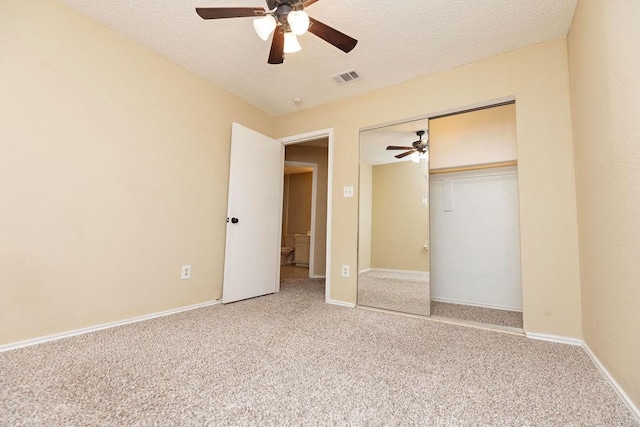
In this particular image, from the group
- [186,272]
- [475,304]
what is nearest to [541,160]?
[475,304]

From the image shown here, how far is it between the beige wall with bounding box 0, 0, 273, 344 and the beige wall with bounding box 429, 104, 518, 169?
2.49 m

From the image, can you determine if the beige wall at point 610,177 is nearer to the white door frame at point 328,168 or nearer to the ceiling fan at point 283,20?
the ceiling fan at point 283,20

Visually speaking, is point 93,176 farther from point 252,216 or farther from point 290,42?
point 290,42

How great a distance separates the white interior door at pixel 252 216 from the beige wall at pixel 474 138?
184cm

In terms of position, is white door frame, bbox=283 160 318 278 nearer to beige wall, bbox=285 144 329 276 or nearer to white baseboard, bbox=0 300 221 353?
beige wall, bbox=285 144 329 276

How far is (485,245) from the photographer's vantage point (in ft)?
9.45

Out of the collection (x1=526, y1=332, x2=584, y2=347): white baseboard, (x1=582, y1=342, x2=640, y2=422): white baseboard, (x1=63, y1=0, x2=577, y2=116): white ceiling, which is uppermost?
(x1=63, y1=0, x2=577, y2=116): white ceiling

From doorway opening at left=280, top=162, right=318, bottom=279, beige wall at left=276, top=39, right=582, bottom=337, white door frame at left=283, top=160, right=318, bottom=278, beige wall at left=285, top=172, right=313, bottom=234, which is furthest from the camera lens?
beige wall at left=285, top=172, right=313, bottom=234

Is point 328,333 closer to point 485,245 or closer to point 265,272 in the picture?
point 265,272

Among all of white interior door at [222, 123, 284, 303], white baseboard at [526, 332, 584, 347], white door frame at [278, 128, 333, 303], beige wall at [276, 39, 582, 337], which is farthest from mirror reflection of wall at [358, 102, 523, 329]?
white interior door at [222, 123, 284, 303]

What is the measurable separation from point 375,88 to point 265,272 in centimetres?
235

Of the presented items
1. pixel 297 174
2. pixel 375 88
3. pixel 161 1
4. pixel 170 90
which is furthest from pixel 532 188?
pixel 297 174

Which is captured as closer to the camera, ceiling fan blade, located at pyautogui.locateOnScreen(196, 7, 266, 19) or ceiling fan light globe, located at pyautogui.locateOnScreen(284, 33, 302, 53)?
ceiling fan blade, located at pyautogui.locateOnScreen(196, 7, 266, 19)

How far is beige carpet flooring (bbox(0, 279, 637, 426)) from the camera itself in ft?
3.53
